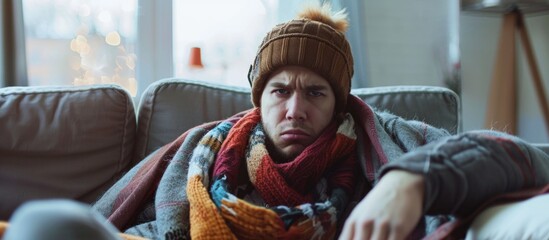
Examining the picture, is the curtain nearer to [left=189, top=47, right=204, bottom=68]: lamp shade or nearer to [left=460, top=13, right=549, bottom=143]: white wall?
[left=189, top=47, right=204, bottom=68]: lamp shade

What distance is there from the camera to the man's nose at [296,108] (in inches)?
52.3

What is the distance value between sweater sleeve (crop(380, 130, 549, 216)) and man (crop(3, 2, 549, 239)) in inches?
0.5

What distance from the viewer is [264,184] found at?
50.2 inches

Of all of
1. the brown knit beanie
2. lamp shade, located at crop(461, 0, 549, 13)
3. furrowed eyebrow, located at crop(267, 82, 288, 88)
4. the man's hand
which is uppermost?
lamp shade, located at crop(461, 0, 549, 13)

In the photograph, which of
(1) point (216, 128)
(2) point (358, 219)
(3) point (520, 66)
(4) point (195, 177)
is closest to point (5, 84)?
(1) point (216, 128)

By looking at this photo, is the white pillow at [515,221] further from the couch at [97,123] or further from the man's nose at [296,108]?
the couch at [97,123]

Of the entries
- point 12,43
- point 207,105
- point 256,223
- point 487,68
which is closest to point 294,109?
point 256,223

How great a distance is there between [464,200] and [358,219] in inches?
7.4

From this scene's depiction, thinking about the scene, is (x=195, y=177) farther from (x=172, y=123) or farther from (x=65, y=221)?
(x=65, y=221)

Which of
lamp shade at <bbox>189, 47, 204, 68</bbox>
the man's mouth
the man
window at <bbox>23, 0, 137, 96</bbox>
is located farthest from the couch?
lamp shade at <bbox>189, 47, 204, 68</bbox>

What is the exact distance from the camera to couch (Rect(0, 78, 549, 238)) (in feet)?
4.98

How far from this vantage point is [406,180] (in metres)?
0.81

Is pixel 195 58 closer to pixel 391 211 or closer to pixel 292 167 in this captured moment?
pixel 292 167

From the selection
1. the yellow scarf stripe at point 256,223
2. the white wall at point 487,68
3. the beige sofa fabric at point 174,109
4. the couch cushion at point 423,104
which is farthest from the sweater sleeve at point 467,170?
the white wall at point 487,68
